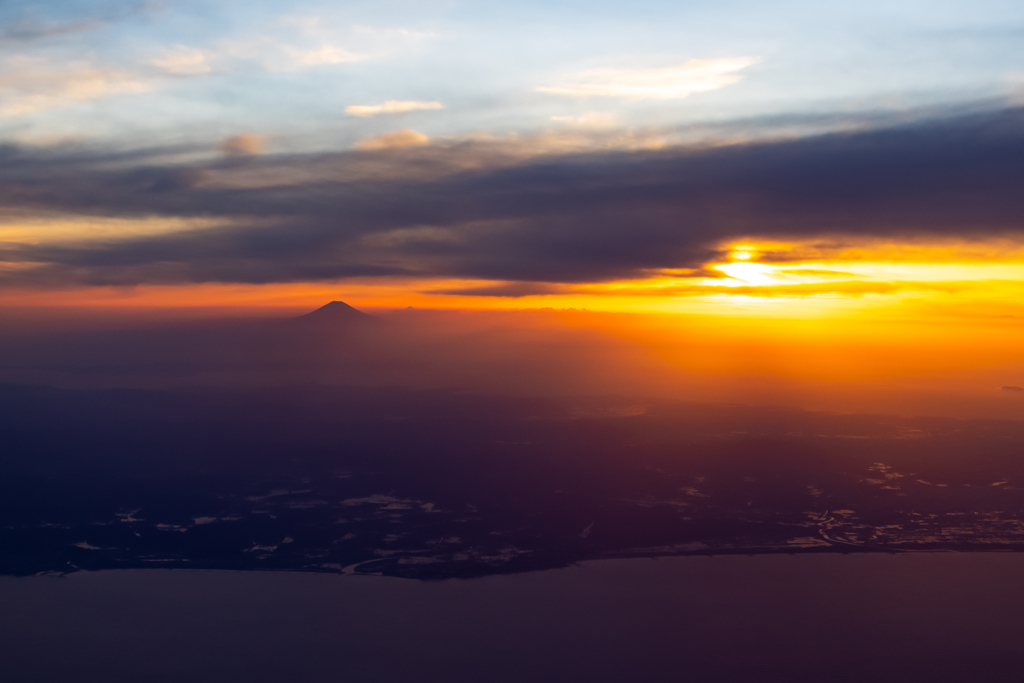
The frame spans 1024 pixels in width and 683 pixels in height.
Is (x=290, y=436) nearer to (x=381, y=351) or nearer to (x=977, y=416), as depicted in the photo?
(x=977, y=416)

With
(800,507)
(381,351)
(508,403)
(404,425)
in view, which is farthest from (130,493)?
(381,351)

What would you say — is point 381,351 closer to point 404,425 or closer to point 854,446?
point 404,425

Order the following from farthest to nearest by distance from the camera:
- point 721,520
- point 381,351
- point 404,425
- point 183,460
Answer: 1. point 381,351
2. point 404,425
3. point 183,460
4. point 721,520

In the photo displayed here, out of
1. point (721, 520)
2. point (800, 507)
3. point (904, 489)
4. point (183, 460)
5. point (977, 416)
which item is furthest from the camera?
point (977, 416)

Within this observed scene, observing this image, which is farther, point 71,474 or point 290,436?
point 290,436

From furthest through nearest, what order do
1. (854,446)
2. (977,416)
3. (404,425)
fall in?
(977,416), (404,425), (854,446)

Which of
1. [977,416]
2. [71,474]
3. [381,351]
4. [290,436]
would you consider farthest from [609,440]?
[381,351]

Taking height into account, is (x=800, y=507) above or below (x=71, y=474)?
below
